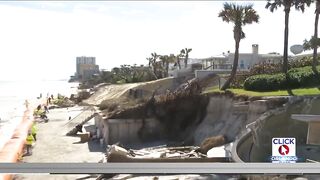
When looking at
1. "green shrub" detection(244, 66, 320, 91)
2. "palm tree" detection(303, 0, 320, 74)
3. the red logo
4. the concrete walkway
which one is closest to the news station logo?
the red logo

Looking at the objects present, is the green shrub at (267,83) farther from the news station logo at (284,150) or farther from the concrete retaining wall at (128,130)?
the news station logo at (284,150)

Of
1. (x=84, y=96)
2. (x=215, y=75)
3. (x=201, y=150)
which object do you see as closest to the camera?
(x=201, y=150)

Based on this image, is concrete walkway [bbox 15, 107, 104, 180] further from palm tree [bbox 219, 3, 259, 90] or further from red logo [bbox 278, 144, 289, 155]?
red logo [bbox 278, 144, 289, 155]

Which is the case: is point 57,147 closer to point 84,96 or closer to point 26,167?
point 26,167

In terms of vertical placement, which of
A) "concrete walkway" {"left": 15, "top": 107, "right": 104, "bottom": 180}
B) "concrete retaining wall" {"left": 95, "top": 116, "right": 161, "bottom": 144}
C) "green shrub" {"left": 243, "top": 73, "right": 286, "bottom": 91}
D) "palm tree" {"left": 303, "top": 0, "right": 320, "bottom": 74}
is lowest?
"concrete walkway" {"left": 15, "top": 107, "right": 104, "bottom": 180}

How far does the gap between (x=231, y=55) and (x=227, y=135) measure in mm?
27374

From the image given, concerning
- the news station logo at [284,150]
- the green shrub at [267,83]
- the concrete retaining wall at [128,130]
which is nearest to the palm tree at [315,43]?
the green shrub at [267,83]

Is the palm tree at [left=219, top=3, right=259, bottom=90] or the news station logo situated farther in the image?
the palm tree at [left=219, top=3, right=259, bottom=90]

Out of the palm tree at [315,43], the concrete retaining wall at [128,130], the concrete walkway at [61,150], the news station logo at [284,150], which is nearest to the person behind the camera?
the news station logo at [284,150]

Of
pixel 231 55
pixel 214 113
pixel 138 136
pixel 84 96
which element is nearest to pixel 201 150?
pixel 214 113

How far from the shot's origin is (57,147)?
27.6 meters

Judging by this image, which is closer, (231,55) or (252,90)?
(252,90)

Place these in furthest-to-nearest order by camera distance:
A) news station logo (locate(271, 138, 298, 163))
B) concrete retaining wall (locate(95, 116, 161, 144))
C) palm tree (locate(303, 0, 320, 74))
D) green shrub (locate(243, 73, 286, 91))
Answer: palm tree (locate(303, 0, 320, 74))
concrete retaining wall (locate(95, 116, 161, 144))
green shrub (locate(243, 73, 286, 91))
news station logo (locate(271, 138, 298, 163))

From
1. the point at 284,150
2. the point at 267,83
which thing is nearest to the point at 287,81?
the point at 267,83
